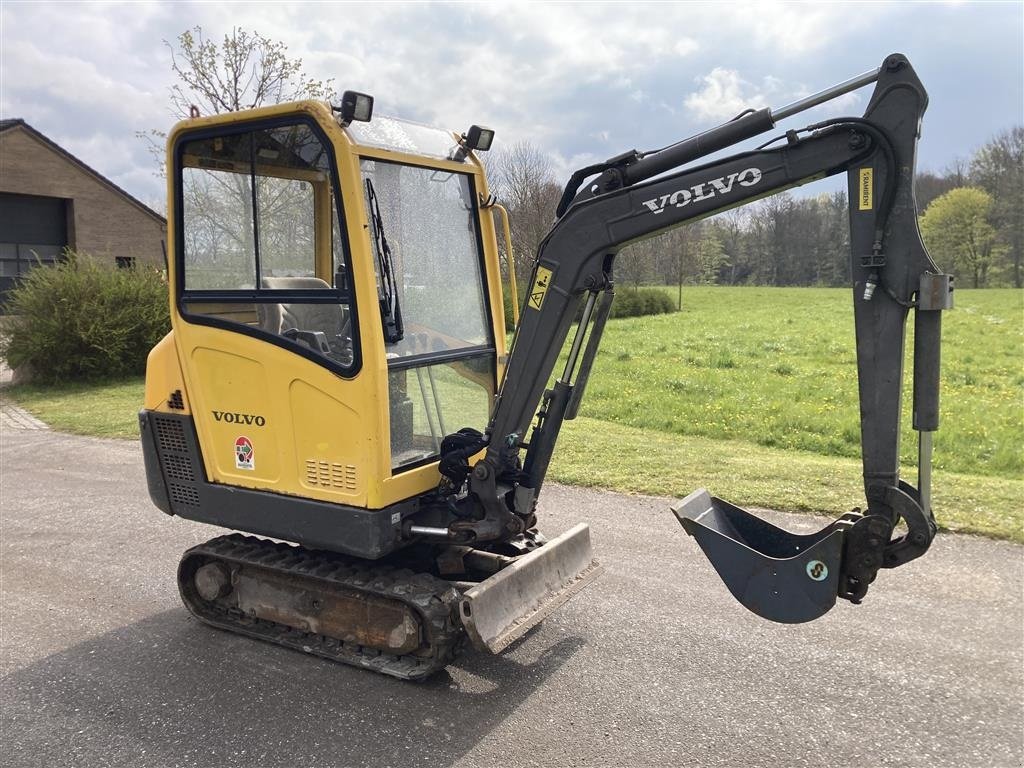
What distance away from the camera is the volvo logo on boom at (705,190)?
3.54 m

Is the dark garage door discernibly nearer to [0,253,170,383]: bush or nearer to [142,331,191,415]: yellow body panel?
[0,253,170,383]: bush

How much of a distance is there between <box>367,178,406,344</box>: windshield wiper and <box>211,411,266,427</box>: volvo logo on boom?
35.2 inches

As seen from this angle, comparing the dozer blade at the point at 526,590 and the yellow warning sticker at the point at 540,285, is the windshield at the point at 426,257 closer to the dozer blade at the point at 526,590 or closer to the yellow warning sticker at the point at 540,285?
the yellow warning sticker at the point at 540,285

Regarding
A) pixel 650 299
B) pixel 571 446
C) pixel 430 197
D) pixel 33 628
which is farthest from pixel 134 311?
pixel 650 299

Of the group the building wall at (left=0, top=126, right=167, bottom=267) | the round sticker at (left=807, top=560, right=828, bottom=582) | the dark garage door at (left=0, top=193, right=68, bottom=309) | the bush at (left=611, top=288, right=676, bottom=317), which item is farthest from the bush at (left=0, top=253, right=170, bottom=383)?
the bush at (left=611, top=288, right=676, bottom=317)

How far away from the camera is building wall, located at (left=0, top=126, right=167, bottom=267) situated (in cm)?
3025

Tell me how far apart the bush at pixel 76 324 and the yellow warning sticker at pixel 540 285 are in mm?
14341

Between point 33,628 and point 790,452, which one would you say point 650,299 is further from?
point 33,628

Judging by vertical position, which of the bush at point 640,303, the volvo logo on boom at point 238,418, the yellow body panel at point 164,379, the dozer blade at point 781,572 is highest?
the bush at point 640,303

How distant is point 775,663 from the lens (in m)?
4.25

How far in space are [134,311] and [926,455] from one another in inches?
647

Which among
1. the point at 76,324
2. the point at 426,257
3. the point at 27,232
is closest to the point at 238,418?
the point at 426,257

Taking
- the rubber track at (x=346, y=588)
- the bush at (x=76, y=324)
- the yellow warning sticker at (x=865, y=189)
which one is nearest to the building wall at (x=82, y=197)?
the bush at (x=76, y=324)

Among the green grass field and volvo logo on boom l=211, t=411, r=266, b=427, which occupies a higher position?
volvo logo on boom l=211, t=411, r=266, b=427
